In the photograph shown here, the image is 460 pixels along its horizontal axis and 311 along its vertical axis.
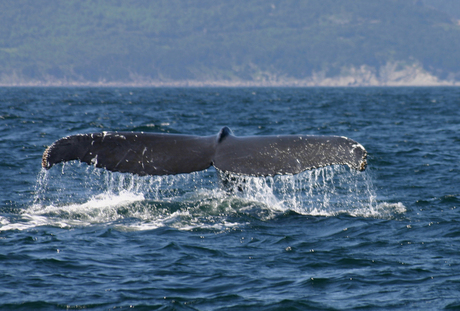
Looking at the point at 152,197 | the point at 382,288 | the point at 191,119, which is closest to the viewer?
the point at 382,288

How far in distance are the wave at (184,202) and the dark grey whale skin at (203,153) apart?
36.3 inches

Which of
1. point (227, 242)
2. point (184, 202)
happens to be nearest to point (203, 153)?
point (227, 242)

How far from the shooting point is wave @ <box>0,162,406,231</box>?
834 cm

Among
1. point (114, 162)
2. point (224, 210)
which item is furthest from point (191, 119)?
point (114, 162)

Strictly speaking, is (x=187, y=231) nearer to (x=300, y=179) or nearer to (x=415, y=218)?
(x=415, y=218)

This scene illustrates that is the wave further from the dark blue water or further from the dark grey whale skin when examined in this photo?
the dark grey whale skin

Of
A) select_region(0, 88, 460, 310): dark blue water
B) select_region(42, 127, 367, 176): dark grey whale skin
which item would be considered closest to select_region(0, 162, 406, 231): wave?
select_region(0, 88, 460, 310): dark blue water

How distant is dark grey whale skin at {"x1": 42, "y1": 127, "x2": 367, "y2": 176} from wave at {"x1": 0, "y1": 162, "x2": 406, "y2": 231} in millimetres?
922

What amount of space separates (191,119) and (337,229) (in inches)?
747

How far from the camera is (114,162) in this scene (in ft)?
22.0

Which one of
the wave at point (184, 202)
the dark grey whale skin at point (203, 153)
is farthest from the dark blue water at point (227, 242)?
the dark grey whale skin at point (203, 153)

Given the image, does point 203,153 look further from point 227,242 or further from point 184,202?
point 184,202

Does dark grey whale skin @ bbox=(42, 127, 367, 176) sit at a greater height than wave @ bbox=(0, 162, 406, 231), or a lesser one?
greater

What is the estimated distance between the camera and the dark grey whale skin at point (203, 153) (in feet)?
21.1
